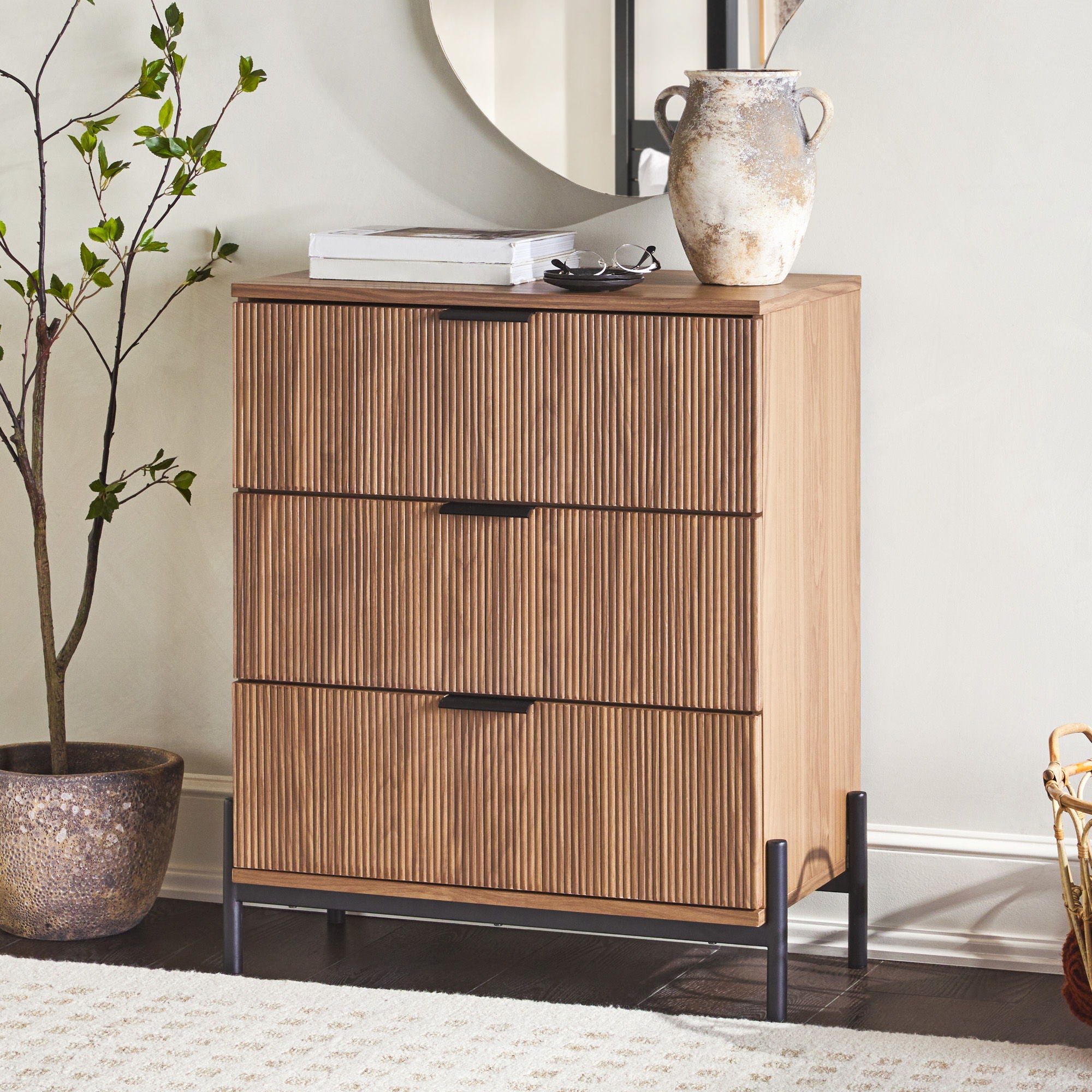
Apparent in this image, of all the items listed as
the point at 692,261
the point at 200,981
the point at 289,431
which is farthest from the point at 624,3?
the point at 200,981

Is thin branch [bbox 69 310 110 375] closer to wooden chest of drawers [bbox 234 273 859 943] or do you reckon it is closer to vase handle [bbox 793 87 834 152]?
wooden chest of drawers [bbox 234 273 859 943]

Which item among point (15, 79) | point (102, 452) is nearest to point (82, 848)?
point (102, 452)

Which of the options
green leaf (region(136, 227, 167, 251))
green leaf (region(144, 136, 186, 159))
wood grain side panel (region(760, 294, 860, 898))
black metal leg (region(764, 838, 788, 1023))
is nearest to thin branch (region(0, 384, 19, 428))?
green leaf (region(136, 227, 167, 251))

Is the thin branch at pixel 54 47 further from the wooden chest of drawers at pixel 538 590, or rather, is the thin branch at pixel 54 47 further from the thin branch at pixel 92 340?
the wooden chest of drawers at pixel 538 590

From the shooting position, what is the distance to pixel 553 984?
7.44 feet

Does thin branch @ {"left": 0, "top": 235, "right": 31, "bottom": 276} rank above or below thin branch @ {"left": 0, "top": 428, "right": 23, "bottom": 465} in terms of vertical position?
above

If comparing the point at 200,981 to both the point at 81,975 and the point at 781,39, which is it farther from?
the point at 781,39

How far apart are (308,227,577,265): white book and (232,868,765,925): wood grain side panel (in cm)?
81

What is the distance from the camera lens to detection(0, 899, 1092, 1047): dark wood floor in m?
2.16

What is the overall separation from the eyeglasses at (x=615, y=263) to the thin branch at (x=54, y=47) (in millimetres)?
868

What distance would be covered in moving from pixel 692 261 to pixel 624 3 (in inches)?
18.0

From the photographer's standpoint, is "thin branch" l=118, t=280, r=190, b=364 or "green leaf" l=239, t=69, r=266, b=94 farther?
"thin branch" l=118, t=280, r=190, b=364

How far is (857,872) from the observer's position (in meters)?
2.31

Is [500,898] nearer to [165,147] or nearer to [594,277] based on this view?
[594,277]
